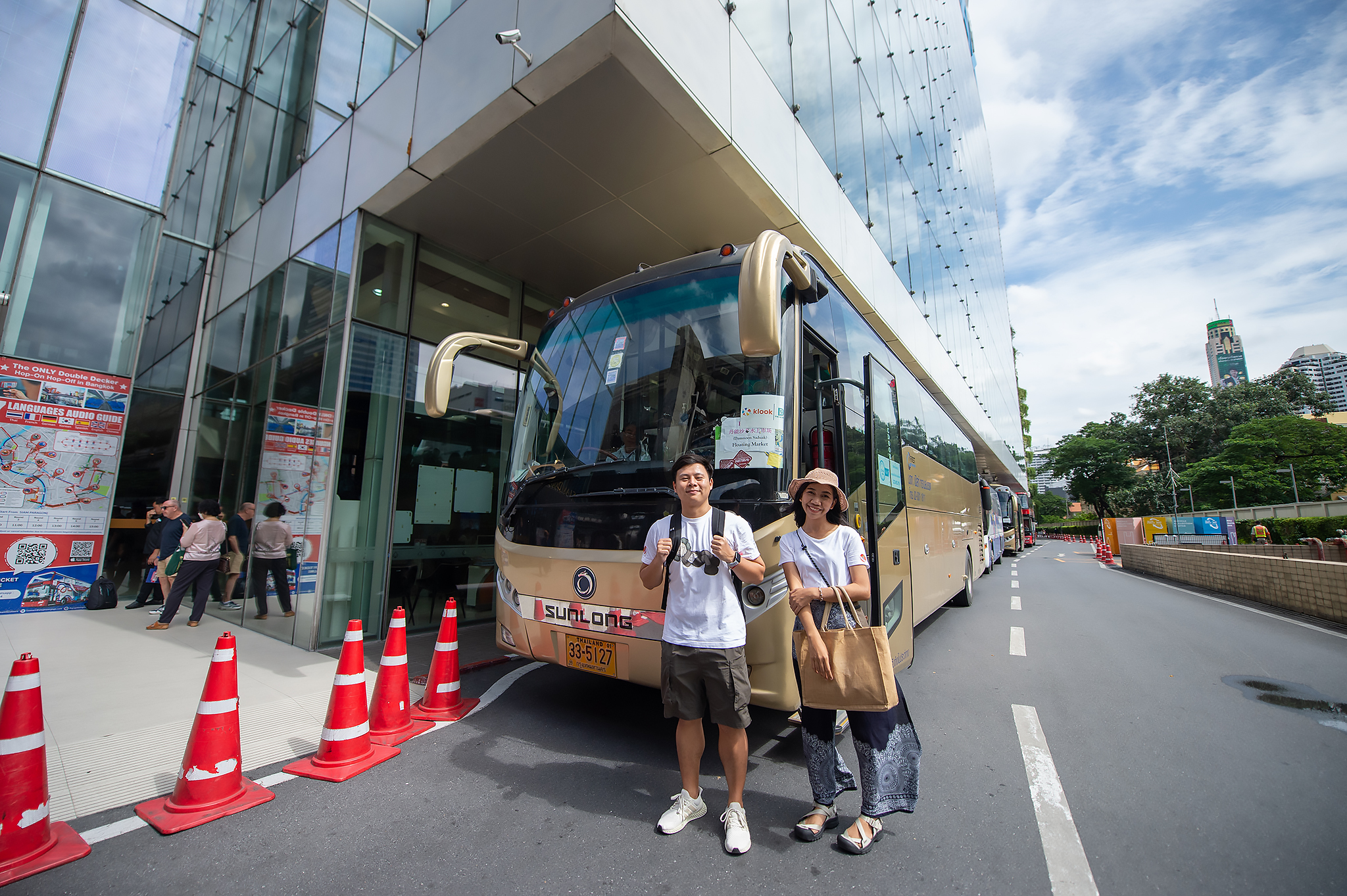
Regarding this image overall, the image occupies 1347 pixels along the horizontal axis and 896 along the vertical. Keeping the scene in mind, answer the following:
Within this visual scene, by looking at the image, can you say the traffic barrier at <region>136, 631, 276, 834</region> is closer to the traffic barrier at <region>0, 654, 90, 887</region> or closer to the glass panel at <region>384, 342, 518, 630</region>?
the traffic barrier at <region>0, 654, 90, 887</region>

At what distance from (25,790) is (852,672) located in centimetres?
356

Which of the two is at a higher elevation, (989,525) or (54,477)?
(54,477)

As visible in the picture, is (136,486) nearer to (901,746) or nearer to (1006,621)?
(901,746)

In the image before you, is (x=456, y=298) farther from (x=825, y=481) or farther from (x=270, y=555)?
(x=825, y=481)

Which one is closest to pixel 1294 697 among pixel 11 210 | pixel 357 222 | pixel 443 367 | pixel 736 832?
pixel 736 832

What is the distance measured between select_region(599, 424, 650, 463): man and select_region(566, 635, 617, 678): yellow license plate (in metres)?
1.16

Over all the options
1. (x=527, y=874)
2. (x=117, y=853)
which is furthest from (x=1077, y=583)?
(x=117, y=853)

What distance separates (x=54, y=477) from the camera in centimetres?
930

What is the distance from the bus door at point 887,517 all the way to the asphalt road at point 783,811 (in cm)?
75

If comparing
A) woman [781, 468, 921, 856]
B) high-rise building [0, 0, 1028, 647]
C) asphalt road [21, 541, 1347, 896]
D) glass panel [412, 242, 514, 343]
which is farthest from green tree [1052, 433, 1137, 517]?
woman [781, 468, 921, 856]

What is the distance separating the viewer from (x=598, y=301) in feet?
14.7

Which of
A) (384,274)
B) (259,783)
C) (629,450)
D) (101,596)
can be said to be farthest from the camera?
(101,596)

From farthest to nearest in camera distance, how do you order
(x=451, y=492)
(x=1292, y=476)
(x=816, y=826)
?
(x=1292, y=476) → (x=451, y=492) → (x=816, y=826)

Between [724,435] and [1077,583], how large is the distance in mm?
15009
